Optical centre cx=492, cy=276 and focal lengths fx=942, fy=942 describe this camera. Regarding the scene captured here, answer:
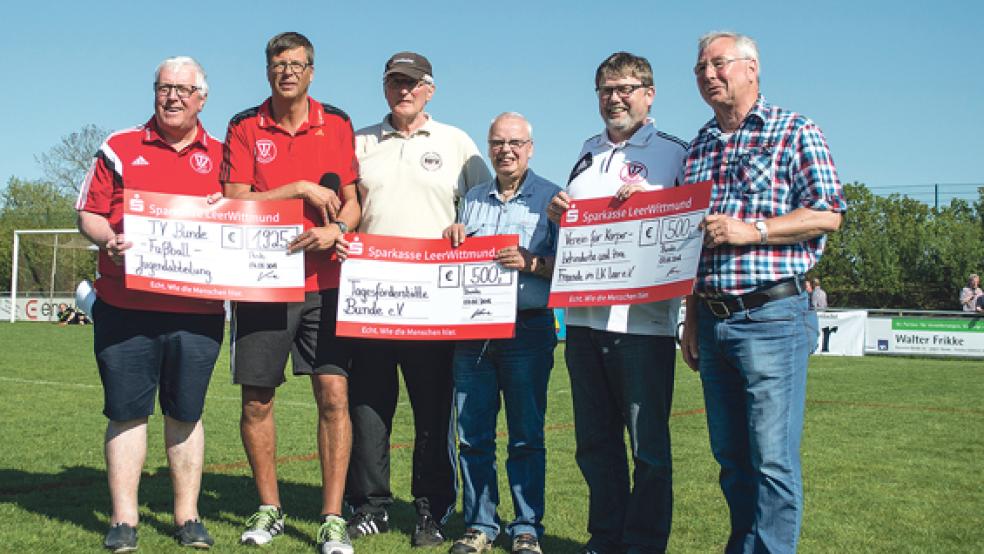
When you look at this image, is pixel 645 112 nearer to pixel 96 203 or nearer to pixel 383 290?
pixel 383 290

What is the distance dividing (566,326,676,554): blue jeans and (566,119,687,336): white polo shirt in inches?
2.5

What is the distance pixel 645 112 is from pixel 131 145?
2686 mm

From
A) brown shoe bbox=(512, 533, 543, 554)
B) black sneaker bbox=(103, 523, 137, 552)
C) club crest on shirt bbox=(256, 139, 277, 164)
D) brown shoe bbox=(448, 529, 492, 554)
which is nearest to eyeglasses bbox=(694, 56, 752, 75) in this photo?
club crest on shirt bbox=(256, 139, 277, 164)

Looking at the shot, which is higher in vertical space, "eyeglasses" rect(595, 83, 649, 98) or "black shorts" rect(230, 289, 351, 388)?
"eyeglasses" rect(595, 83, 649, 98)

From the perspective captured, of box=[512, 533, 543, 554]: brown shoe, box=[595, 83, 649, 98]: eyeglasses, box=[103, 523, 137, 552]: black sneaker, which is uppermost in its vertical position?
box=[595, 83, 649, 98]: eyeglasses

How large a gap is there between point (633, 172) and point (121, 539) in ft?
10.5

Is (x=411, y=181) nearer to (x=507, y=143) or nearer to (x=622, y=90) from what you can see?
(x=507, y=143)

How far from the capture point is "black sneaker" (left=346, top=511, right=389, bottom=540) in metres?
5.38

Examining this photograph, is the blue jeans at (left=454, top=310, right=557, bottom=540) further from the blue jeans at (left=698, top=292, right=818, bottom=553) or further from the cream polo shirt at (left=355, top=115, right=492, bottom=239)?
the blue jeans at (left=698, top=292, right=818, bottom=553)

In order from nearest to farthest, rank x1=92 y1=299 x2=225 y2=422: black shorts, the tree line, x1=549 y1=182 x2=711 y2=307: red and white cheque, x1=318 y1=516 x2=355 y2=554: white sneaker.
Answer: x1=549 y1=182 x2=711 y2=307: red and white cheque
x1=318 y1=516 x2=355 y2=554: white sneaker
x1=92 y1=299 x2=225 y2=422: black shorts
the tree line

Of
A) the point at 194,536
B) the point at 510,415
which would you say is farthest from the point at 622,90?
the point at 194,536

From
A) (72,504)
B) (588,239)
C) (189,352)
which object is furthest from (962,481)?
(72,504)

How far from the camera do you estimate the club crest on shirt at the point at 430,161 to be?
211 inches

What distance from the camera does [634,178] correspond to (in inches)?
184
